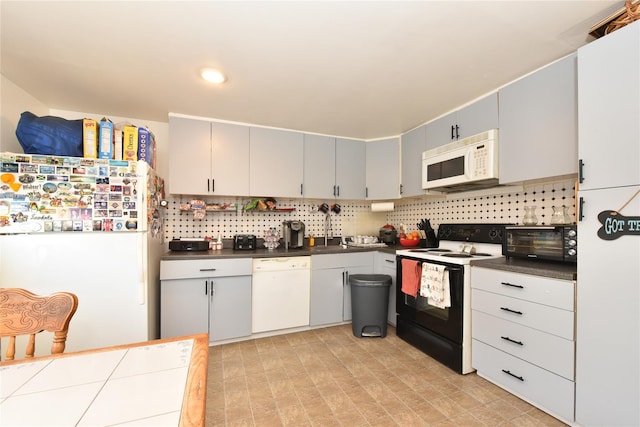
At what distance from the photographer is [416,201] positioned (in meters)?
3.51

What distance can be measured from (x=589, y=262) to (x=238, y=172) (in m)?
2.89

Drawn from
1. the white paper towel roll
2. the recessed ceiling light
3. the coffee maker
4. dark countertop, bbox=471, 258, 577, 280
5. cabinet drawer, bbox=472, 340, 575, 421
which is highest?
the recessed ceiling light

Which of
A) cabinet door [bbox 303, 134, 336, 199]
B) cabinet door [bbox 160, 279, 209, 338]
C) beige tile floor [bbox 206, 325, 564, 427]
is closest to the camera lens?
beige tile floor [bbox 206, 325, 564, 427]

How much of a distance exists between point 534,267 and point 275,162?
2528 millimetres

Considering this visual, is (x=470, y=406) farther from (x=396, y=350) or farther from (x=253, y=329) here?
(x=253, y=329)

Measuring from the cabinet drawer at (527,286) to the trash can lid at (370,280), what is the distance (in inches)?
35.2

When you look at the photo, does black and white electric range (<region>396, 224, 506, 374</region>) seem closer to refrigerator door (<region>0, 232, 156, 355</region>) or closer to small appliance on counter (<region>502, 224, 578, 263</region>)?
small appliance on counter (<region>502, 224, 578, 263</region>)

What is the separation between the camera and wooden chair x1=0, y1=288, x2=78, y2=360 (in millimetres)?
1032

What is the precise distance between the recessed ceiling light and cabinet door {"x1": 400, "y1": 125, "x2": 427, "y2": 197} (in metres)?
2.07

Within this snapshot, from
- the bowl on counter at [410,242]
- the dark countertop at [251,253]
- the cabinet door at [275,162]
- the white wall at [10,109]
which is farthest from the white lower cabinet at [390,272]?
the white wall at [10,109]

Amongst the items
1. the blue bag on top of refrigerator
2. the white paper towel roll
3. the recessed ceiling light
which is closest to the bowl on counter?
the white paper towel roll

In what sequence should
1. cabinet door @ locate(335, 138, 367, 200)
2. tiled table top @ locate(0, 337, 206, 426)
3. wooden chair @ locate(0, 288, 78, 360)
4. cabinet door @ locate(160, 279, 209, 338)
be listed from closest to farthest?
tiled table top @ locate(0, 337, 206, 426) → wooden chair @ locate(0, 288, 78, 360) → cabinet door @ locate(160, 279, 209, 338) → cabinet door @ locate(335, 138, 367, 200)

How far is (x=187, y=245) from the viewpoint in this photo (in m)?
2.82

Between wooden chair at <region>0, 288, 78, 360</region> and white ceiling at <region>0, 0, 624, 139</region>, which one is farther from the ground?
white ceiling at <region>0, 0, 624, 139</region>
